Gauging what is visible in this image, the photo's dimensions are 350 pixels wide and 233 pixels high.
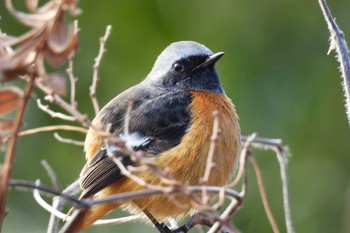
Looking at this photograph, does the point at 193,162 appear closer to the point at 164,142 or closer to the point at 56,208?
the point at 164,142

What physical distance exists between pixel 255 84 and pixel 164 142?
87.4 inches

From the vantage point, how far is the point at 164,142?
14.3 feet

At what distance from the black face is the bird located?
3 centimetres

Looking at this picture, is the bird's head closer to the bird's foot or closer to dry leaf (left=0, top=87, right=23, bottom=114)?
the bird's foot

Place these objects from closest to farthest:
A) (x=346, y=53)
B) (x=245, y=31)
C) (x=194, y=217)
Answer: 1. (x=346, y=53)
2. (x=194, y=217)
3. (x=245, y=31)

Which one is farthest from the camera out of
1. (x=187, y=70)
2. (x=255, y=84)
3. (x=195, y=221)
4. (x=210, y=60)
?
(x=255, y=84)

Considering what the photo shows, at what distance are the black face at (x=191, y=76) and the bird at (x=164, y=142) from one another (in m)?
0.03

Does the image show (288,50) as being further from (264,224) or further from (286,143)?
(264,224)

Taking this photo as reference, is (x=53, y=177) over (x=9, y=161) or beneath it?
beneath

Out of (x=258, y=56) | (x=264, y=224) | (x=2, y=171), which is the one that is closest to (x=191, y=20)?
(x=258, y=56)

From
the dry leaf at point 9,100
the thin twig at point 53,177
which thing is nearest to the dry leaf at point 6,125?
the dry leaf at point 9,100

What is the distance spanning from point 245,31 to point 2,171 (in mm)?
5151

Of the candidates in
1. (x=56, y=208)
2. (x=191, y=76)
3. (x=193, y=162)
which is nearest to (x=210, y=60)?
→ (x=191, y=76)

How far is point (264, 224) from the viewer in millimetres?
6641
